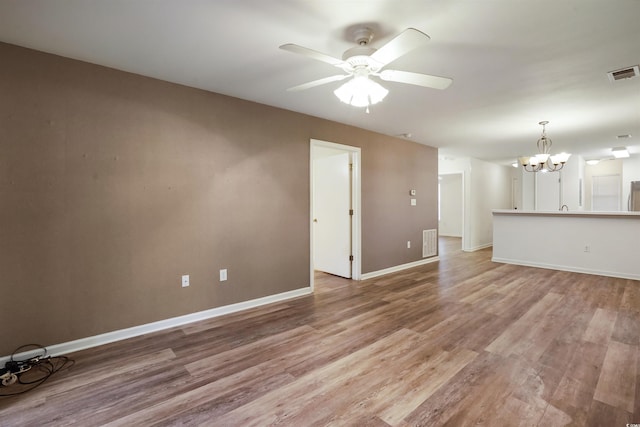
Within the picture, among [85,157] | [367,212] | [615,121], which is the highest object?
[615,121]

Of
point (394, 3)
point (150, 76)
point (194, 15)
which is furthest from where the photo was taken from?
point (150, 76)

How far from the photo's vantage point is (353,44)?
2230 mm

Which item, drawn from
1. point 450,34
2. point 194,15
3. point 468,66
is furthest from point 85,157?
point 468,66

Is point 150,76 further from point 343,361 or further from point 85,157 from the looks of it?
point 343,361

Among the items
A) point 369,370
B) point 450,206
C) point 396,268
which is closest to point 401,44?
point 369,370

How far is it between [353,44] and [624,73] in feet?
8.35

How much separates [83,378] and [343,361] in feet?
6.16

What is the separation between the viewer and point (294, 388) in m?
1.97

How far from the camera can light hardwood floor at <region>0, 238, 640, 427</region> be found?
5.65ft

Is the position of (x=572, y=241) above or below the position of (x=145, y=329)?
above

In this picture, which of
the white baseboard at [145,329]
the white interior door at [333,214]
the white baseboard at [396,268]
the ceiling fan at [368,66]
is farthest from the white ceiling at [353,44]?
the white baseboard at [396,268]

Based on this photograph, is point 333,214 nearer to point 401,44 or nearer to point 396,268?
A: point 396,268

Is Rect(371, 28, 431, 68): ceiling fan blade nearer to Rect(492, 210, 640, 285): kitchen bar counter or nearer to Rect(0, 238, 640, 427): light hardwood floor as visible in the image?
Rect(0, 238, 640, 427): light hardwood floor

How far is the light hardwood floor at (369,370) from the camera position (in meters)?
1.72
